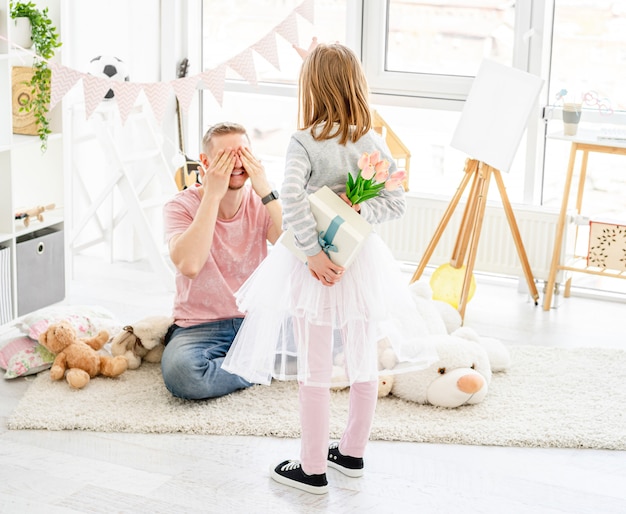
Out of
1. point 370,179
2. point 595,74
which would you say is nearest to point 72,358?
point 370,179

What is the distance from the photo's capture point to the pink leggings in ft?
7.06

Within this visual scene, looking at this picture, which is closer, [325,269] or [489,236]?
[325,269]

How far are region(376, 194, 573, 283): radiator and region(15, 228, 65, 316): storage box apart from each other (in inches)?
52.3

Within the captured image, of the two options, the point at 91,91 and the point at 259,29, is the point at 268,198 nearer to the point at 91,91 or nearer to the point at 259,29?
the point at 91,91

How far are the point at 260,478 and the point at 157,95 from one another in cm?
142

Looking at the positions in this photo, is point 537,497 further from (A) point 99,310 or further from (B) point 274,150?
(B) point 274,150

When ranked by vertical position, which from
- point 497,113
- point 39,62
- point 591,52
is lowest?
point 497,113

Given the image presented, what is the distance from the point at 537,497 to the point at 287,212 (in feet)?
2.92

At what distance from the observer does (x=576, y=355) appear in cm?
318

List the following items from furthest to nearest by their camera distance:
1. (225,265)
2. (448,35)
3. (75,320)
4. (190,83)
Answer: (448,35)
(190,83)
(75,320)
(225,265)

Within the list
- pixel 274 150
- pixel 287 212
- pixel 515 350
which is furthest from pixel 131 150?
pixel 287 212

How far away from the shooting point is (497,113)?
348 centimetres

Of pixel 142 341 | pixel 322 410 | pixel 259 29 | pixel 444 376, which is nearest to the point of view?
pixel 322 410

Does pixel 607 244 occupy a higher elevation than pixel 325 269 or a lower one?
lower
